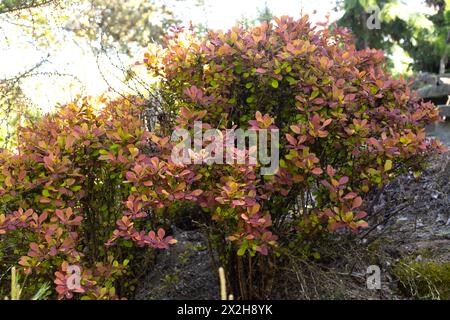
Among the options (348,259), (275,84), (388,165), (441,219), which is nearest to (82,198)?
(275,84)

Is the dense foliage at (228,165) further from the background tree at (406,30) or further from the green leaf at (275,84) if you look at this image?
the background tree at (406,30)

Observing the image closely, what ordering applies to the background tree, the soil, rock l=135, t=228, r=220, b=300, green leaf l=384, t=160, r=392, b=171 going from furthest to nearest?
the background tree < rock l=135, t=228, r=220, b=300 < the soil < green leaf l=384, t=160, r=392, b=171

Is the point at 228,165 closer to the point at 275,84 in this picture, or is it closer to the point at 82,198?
the point at 275,84

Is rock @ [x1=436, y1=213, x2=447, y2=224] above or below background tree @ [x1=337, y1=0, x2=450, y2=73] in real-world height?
below

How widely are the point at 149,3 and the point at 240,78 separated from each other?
13.1 meters

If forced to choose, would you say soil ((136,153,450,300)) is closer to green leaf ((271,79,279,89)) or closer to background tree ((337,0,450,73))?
green leaf ((271,79,279,89))

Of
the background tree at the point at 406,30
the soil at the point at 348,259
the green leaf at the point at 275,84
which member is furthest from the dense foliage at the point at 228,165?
the background tree at the point at 406,30

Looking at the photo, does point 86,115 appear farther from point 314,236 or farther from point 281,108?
point 314,236

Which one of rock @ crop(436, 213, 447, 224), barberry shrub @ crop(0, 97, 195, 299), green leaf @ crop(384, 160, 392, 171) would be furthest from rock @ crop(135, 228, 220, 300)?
rock @ crop(436, 213, 447, 224)

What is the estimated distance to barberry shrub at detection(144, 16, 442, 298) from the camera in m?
2.46

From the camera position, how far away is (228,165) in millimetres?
2410

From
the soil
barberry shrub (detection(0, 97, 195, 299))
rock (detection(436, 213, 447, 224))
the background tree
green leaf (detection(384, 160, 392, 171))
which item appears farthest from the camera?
the background tree
